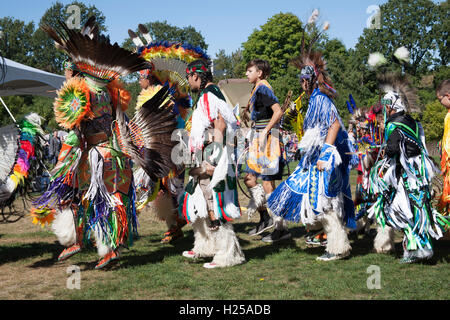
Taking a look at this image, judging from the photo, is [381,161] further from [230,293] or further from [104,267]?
[104,267]

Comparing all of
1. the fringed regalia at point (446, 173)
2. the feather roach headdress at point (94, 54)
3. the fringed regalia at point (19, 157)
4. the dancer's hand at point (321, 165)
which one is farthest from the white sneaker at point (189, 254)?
the fringed regalia at point (446, 173)

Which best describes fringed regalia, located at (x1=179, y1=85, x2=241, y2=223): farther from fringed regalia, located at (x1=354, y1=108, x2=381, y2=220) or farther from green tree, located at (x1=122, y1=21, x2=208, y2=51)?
green tree, located at (x1=122, y1=21, x2=208, y2=51)

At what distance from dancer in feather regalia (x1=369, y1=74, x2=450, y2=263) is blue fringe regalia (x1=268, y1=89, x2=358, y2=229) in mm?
331

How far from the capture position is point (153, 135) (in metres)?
4.33

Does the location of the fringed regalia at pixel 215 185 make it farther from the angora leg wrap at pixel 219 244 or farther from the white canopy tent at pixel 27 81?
the white canopy tent at pixel 27 81

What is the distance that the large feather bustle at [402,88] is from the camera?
4.35m

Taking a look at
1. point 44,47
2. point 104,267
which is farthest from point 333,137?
point 44,47

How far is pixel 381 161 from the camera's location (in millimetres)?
4266

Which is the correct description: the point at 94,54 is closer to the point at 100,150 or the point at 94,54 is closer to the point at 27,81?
the point at 100,150

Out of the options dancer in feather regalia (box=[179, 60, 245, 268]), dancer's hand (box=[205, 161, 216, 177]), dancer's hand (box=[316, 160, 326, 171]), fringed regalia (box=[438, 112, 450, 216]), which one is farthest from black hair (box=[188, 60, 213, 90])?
fringed regalia (box=[438, 112, 450, 216])

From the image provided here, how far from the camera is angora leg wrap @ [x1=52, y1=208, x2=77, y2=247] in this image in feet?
14.0

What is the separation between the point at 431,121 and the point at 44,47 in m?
47.8

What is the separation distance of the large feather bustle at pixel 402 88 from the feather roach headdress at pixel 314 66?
0.52 m

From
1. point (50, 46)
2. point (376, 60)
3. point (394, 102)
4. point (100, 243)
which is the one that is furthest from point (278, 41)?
point (100, 243)
